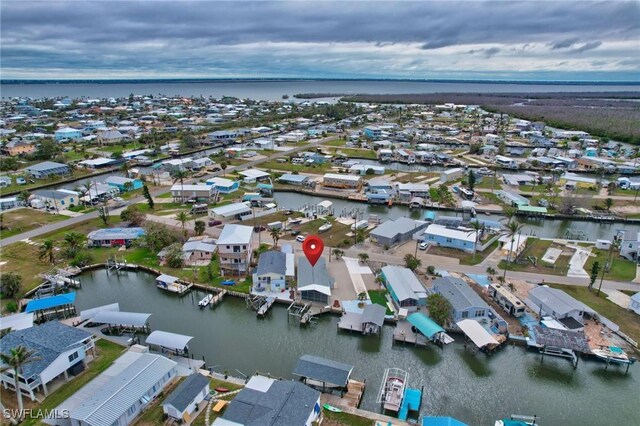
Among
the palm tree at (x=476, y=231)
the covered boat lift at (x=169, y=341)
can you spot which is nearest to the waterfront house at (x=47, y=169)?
the covered boat lift at (x=169, y=341)

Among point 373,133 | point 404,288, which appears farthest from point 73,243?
point 373,133

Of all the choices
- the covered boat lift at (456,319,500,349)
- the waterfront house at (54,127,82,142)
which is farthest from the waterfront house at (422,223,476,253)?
the waterfront house at (54,127,82,142)

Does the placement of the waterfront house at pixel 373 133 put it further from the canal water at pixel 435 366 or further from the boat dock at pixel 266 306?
the canal water at pixel 435 366

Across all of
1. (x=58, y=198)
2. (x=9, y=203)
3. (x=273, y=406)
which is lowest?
(x=273, y=406)

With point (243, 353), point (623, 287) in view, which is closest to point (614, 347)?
point (623, 287)

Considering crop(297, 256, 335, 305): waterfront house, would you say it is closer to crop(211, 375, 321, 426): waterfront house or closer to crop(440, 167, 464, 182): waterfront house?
crop(211, 375, 321, 426): waterfront house

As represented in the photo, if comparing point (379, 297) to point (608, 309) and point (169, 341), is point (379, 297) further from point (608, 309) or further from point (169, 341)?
point (608, 309)
